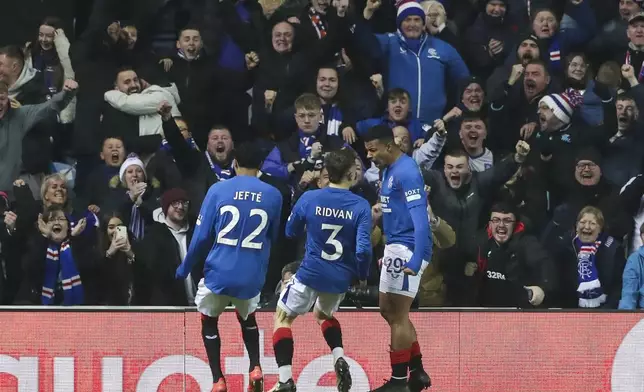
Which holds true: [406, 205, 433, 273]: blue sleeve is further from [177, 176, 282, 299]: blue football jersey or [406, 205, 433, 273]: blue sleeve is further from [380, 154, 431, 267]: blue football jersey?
[177, 176, 282, 299]: blue football jersey

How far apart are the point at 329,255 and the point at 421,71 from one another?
4046 mm

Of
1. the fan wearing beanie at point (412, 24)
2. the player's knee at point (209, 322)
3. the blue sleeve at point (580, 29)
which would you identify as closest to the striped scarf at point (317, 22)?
the fan wearing beanie at point (412, 24)

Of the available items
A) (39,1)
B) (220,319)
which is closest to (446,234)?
(220,319)

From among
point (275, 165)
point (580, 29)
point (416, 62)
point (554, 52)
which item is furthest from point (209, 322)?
point (580, 29)

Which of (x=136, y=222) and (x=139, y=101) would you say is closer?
(x=136, y=222)

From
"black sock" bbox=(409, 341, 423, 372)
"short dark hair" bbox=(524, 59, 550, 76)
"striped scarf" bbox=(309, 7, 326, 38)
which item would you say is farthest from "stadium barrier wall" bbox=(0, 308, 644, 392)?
"striped scarf" bbox=(309, 7, 326, 38)

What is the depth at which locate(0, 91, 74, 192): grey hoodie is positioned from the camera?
43.4 feet

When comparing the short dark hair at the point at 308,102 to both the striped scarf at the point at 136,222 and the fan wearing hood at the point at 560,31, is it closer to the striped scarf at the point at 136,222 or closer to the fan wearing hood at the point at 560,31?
the striped scarf at the point at 136,222

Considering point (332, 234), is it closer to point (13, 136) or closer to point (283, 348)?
point (283, 348)

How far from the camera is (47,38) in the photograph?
13930 millimetres

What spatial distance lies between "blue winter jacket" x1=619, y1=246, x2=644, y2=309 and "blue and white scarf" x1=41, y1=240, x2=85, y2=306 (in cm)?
494

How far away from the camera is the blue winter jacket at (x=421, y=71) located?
13.5 meters

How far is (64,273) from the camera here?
1249 centimetres

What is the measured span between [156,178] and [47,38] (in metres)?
2.05
